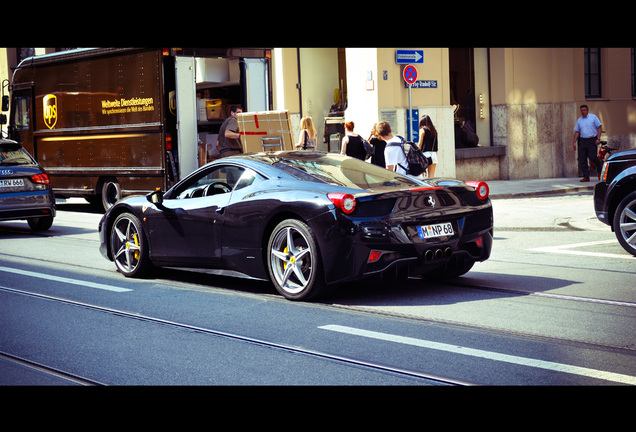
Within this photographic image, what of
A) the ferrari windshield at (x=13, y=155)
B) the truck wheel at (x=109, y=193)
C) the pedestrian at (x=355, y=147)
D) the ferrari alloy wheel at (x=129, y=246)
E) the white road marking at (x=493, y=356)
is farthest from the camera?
the truck wheel at (x=109, y=193)

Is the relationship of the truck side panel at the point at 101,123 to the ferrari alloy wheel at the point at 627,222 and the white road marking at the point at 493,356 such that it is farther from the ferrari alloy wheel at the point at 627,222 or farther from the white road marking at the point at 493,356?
the white road marking at the point at 493,356

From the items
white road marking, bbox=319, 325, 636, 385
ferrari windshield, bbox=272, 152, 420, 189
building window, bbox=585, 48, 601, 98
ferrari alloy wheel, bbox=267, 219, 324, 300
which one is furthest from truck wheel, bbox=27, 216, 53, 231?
building window, bbox=585, 48, 601, 98

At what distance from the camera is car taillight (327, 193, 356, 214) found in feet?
23.5

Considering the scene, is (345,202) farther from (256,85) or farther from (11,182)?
(256,85)

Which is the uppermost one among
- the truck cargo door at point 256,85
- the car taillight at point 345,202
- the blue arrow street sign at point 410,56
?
the blue arrow street sign at point 410,56

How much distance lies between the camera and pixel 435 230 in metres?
7.59

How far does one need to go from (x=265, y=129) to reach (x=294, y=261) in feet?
28.1

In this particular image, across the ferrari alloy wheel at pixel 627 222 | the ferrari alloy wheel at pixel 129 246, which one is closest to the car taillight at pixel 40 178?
the ferrari alloy wheel at pixel 129 246

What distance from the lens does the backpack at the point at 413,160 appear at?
12219 mm

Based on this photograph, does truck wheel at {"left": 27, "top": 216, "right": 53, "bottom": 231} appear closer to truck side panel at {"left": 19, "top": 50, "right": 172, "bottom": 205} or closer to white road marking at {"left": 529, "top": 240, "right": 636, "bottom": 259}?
truck side panel at {"left": 19, "top": 50, "right": 172, "bottom": 205}

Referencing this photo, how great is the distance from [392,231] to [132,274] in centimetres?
323

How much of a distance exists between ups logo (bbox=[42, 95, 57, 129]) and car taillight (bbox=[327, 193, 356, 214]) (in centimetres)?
1285

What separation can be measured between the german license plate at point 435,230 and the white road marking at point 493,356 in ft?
4.37
